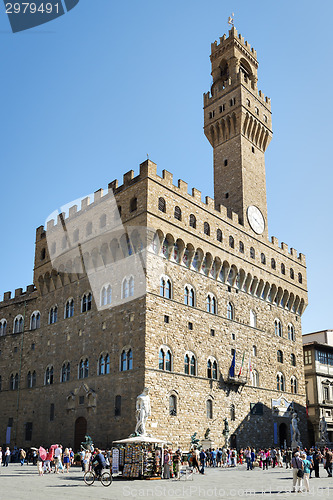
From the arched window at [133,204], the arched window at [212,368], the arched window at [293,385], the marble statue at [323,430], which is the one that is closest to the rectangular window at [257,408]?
the arched window at [212,368]

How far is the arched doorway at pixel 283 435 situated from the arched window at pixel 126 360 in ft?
53.5

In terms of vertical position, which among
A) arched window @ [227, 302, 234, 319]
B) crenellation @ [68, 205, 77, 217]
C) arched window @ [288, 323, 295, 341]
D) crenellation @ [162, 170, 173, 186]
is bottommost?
arched window @ [288, 323, 295, 341]

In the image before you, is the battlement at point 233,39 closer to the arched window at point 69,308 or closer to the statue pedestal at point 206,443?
the arched window at point 69,308

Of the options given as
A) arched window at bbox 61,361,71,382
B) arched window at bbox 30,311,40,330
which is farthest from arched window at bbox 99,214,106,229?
arched window at bbox 30,311,40,330

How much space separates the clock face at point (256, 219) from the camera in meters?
42.9

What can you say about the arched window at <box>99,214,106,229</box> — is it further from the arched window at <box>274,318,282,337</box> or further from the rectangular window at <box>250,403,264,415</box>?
the arched window at <box>274,318,282,337</box>

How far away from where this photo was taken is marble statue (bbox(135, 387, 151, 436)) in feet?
91.9

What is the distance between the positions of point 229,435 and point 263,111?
3029 centimetres

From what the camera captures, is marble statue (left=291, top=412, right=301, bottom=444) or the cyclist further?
marble statue (left=291, top=412, right=301, bottom=444)

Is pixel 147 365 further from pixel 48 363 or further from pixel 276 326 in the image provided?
pixel 276 326

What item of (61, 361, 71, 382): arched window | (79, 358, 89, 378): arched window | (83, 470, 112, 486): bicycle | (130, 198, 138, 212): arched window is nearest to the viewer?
(83, 470, 112, 486): bicycle

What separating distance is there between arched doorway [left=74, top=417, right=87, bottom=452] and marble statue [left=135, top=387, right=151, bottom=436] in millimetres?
6114

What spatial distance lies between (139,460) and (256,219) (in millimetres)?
26506

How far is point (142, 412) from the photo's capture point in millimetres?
28172
